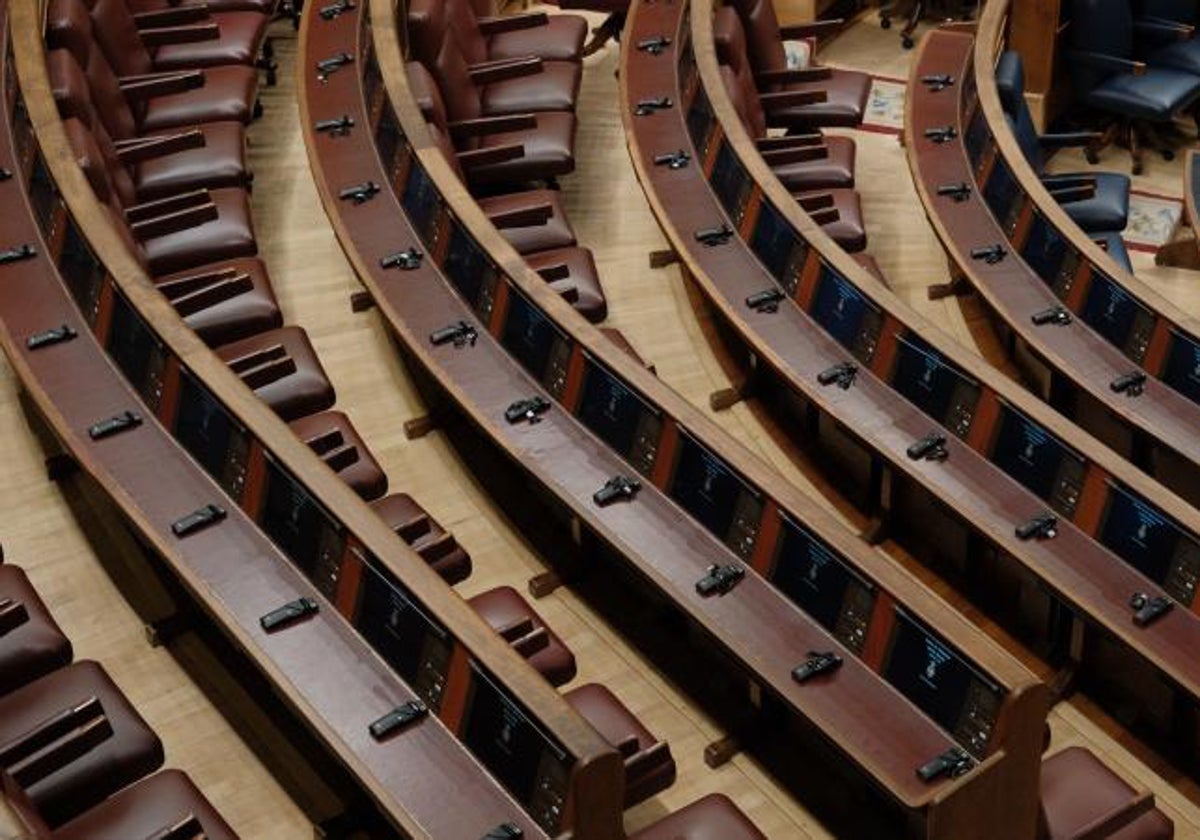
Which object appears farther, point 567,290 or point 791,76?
point 791,76

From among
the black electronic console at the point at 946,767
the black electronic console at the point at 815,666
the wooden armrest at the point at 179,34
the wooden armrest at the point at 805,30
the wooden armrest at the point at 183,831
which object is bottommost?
→ the wooden armrest at the point at 183,831

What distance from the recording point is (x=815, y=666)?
5.00 feet

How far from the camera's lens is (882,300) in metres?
1.98

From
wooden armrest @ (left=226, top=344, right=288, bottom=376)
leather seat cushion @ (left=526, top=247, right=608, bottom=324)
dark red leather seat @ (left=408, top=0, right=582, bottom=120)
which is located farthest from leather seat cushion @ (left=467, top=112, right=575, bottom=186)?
wooden armrest @ (left=226, top=344, right=288, bottom=376)

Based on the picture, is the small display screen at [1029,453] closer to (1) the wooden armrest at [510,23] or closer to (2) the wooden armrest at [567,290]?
(2) the wooden armrest at [567,290]

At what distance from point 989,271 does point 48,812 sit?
1329 mm

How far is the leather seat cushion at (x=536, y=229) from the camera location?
2.24 m

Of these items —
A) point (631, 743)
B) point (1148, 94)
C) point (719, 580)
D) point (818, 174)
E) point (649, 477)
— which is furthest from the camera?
point (1148, 94)

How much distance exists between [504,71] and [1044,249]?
0.80 m

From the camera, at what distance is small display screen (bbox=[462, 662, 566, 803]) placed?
137cm

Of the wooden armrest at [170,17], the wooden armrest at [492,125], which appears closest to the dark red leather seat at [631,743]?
the wooden armrest at [492,125]

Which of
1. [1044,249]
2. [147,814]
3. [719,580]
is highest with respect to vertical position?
[1044,249]

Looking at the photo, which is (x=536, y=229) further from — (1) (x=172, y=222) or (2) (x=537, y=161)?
(1) (x=172, y=222)

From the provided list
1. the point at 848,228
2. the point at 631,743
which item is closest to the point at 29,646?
the point at 631,743
